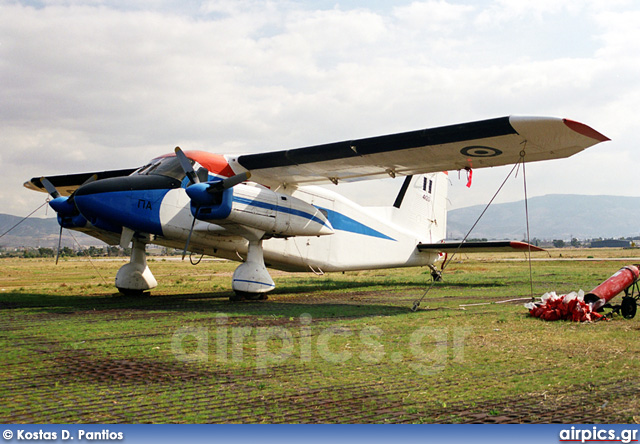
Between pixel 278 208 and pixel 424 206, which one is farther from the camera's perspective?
pixel 424 206

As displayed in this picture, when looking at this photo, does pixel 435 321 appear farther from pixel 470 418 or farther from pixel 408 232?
pixel 408 232

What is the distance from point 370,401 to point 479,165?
9078 millimetres

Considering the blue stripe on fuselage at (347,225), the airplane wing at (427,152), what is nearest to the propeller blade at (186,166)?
the airplane wing at (427,152)

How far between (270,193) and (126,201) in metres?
3.45

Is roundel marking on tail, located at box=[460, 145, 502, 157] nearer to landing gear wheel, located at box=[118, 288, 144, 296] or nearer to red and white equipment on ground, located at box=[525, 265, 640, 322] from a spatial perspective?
red and white equipment on ground, located at box=[525, 265, 640, 322]

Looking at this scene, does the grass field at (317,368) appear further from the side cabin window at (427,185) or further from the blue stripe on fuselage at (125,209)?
the side cabin window at (427,185)

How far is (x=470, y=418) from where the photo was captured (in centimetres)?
407

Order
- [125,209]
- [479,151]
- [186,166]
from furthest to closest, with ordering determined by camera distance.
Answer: [186,166], [125,209], [479,151]

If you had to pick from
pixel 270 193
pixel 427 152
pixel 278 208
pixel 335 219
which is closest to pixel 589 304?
pixel 427 152

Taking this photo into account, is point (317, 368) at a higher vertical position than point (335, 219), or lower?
lower

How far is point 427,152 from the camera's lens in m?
12.1

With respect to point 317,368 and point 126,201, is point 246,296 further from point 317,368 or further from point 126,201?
point 317,368

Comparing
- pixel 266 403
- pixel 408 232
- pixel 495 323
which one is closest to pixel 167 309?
pixel 495 323

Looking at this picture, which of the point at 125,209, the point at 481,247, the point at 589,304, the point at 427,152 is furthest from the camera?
the point at 481,247
